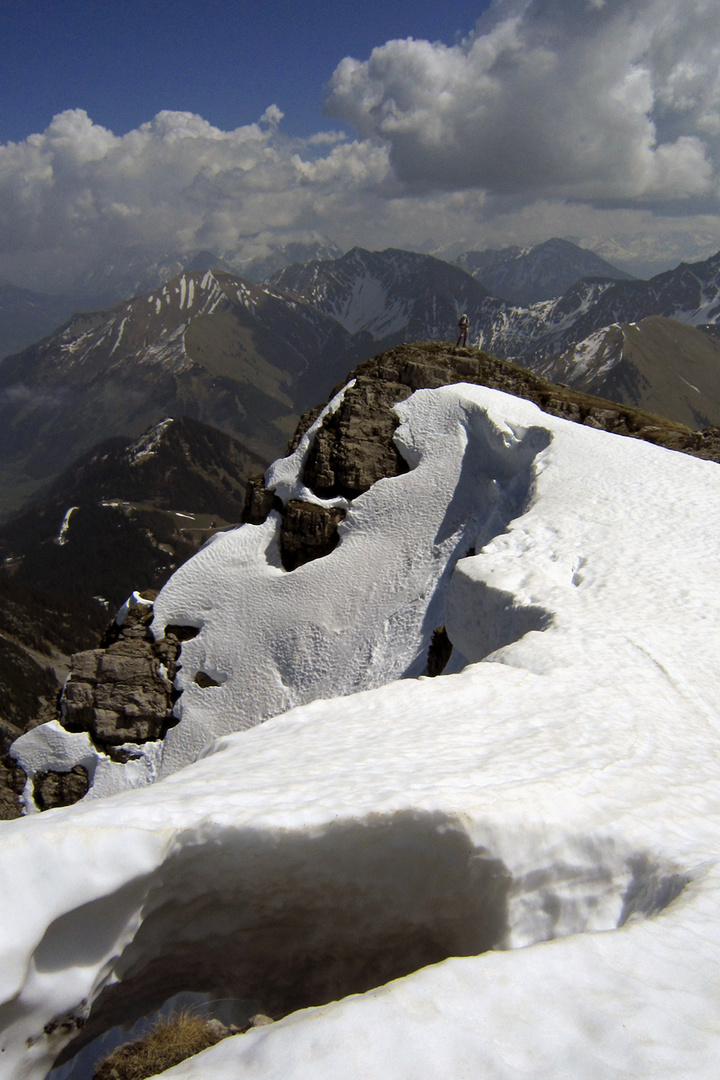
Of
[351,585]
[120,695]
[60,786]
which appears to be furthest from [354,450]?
[60,786]

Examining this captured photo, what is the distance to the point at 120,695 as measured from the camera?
44.4m

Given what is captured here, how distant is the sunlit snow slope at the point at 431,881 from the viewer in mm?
5590

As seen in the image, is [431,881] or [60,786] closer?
[431,881]

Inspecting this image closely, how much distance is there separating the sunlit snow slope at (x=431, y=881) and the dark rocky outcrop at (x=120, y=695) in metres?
33.9

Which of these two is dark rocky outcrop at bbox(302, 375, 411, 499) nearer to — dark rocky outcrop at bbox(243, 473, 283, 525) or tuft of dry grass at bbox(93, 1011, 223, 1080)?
dark rocky outcrop at bbox(243, 473, 283, 525)

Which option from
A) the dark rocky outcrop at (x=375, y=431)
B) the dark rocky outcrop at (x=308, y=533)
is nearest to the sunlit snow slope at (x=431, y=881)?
the dark rocky outcrop at (x=308, y=533)

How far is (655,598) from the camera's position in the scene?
19297 millimetres

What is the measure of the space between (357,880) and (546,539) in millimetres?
20125

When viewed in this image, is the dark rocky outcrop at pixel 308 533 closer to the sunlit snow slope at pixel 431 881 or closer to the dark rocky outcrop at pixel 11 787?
the dark rocky outcrop at pixel 11 787

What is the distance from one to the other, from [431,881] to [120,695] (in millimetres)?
40955

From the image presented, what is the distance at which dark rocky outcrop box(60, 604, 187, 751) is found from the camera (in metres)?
43.9

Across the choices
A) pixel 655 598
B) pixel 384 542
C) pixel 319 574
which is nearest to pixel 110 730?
pixel 319 574

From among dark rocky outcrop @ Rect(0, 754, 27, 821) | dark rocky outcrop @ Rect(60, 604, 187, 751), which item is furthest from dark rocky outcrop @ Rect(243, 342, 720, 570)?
dark rocky outcrop @ Rect(0, 754, 27, 821)

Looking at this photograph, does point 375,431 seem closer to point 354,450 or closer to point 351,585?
point 354,450
